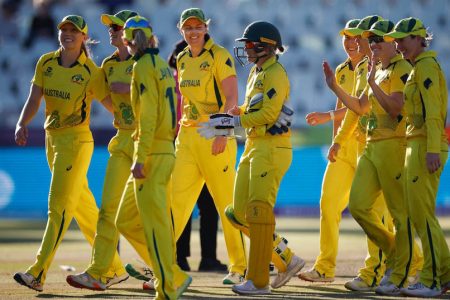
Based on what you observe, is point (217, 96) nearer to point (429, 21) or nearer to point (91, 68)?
point (91, 68)

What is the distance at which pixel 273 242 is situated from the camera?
10086mm

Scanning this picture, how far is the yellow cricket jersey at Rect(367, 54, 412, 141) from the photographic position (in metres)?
9.84

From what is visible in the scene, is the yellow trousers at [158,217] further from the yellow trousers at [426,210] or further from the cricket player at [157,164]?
the yellow trousers at [426,210]

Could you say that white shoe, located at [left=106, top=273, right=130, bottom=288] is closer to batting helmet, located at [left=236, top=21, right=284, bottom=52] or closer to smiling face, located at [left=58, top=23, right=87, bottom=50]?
smiling face, located at [left=58, top=23, right=87, bottom=50]

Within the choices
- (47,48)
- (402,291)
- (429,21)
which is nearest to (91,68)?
(402,291)

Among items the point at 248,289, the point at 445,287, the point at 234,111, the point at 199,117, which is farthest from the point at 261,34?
the point at 445,287

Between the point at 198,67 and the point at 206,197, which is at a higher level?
the point at 198,67

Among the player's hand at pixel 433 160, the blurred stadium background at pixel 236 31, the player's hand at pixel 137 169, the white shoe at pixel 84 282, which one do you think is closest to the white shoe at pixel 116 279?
the white shoe at pixel 84 282

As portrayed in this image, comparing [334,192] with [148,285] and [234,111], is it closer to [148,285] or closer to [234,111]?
[234,111]

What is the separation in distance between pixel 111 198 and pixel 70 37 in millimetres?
1504

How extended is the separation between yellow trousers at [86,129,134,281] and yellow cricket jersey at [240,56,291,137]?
40.8 inches

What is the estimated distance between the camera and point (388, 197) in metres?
9.93

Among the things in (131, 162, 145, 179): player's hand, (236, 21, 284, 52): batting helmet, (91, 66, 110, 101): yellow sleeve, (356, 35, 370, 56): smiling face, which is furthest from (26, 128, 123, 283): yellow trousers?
(356, 35, 370, 56): smiling face

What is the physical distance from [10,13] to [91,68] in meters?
18.8
